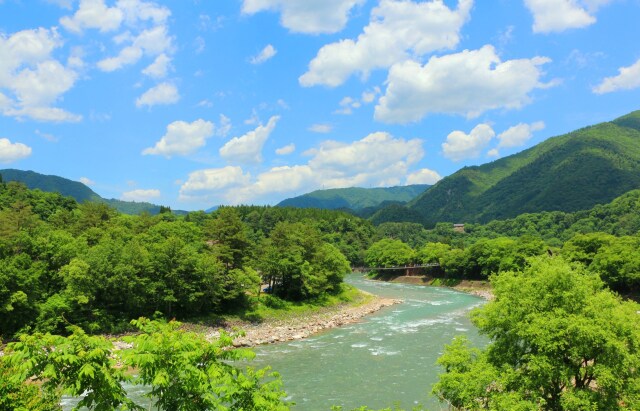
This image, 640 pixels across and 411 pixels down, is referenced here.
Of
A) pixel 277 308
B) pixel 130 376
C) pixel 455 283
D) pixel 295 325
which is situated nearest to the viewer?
pixel 130 376

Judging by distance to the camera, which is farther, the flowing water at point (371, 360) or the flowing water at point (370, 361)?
the flowing water at point (371, 360)

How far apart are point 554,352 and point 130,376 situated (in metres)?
14.9

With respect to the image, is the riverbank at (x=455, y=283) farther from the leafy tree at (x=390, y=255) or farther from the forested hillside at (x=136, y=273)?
the forested hillside at (x=136, y=273)

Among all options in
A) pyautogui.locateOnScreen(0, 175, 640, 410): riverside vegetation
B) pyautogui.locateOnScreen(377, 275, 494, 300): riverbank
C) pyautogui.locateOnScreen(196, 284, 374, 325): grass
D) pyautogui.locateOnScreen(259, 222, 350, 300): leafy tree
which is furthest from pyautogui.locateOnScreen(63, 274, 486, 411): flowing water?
pyautogui.locateOnScreen(377, 275, 494, 300): riverbank

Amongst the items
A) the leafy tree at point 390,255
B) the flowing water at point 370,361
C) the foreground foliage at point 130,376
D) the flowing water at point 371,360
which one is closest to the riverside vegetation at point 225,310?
the foreground foliage at point 130,376

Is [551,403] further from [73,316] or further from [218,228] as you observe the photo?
[218,228]

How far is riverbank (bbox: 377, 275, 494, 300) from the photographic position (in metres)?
80.2

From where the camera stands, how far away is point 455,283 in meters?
92.6

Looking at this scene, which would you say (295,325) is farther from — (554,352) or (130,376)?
(130,376)

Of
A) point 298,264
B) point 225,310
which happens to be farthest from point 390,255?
point 225,310

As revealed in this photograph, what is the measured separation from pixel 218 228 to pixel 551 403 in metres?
42.1

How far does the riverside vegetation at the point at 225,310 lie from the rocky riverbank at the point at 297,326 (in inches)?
125

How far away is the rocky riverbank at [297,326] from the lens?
41.1 metres

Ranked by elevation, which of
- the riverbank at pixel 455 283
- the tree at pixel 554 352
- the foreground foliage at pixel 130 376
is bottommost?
the riverbank at pixel 455 283
